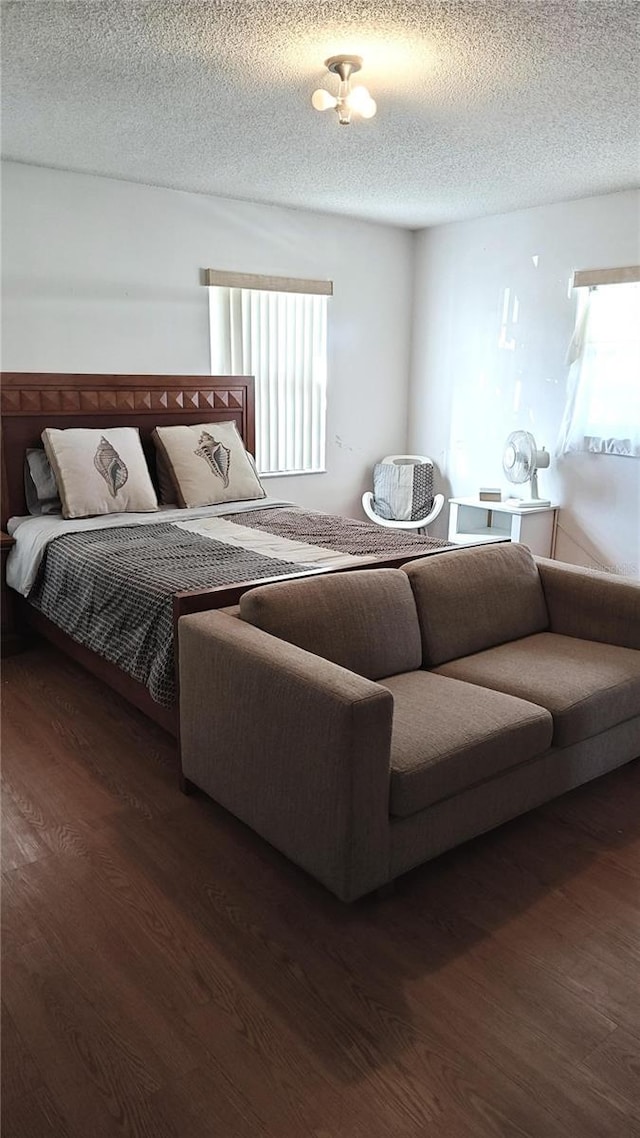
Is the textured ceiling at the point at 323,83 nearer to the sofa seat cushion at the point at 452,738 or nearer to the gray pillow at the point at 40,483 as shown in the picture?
the gray pillow at the point at 40,483

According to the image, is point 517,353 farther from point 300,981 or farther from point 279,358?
point 300,981

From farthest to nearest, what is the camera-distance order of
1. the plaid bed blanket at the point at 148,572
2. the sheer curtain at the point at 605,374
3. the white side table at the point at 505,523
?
the white side table at the point at 505,523
the sheer curtain at the point at 605,374
the plaid bed blanket at the point at 148,572

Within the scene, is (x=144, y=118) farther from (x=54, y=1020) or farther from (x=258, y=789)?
(x=54, y=1020)

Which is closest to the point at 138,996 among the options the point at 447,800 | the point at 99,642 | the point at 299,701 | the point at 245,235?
the point at 299,701

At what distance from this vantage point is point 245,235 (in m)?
4.56

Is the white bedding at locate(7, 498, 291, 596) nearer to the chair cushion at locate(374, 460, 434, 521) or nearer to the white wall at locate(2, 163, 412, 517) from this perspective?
the white wall at locate(2, 163, 412, 517)

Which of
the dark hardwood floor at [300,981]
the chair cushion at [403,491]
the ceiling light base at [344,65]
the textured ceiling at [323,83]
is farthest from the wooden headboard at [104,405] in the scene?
the ceiling light base at [344,65]

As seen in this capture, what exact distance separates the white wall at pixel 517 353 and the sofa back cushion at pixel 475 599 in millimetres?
1901

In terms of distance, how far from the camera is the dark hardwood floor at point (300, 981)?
1396mm

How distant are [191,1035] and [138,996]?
169 mm

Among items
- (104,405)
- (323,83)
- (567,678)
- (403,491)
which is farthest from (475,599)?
(403,491)

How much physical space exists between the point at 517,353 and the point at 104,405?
262 centimetres

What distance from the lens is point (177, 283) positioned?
14.3 feet

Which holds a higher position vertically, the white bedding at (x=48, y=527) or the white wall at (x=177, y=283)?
the white wall at (x=177, y=283)
